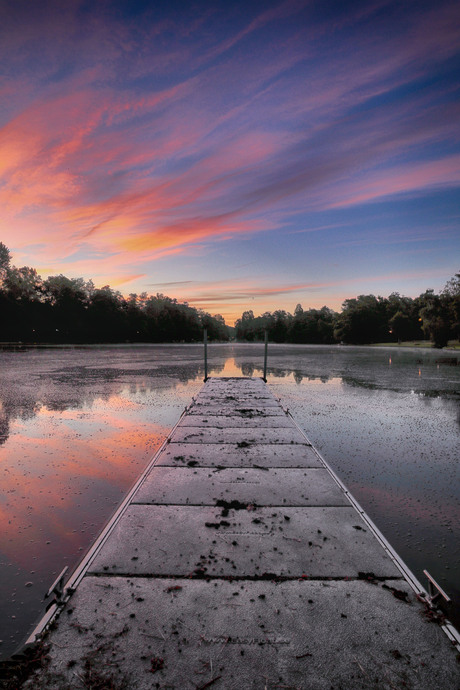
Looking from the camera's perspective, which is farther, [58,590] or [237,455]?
[237,455]

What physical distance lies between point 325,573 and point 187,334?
118601 millimetres

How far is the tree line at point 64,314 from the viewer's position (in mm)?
78125

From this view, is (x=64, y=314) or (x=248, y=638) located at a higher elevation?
(x=64, y=314)

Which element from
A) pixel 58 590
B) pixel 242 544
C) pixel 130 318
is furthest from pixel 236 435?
pixel 130 318

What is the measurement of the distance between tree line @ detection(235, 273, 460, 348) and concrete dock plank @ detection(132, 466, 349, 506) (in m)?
58.0

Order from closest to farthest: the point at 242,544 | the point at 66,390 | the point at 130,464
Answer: the point at 242,544 < the point at 130,464 < the point at 66,390

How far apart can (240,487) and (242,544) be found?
4.39 ft

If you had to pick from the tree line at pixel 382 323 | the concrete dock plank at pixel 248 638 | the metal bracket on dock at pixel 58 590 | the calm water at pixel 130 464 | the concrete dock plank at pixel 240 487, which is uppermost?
the tree line at pixel 382 323

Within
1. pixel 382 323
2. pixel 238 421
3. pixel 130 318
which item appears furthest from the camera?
pixel 382 323

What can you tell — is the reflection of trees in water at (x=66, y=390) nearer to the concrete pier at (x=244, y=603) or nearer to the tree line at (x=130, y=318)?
the concrete pier at (x=244, y=603)

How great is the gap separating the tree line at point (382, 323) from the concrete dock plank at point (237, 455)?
5702cm

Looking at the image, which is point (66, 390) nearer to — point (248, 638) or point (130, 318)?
point (248, 638)

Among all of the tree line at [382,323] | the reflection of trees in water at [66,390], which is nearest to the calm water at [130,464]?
the reflection of trees in water at [66,390]

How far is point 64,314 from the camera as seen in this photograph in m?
86.2
